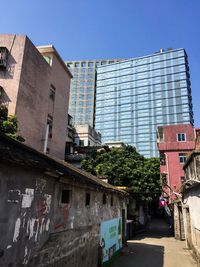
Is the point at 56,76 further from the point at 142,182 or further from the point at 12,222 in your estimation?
the point at 12,222

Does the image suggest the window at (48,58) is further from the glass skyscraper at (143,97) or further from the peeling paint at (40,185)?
the glass skyscraper at (143,97)

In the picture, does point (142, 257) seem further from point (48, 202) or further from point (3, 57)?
point (3, 57)

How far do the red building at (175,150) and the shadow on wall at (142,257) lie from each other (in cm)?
1584

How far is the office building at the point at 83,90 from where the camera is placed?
93.1 meters

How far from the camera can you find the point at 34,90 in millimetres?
20094

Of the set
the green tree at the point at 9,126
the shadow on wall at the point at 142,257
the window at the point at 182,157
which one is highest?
the window at the point at 182,157

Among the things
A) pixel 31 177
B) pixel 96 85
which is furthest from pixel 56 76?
pixel 96 85

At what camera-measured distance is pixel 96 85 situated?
9912 cm

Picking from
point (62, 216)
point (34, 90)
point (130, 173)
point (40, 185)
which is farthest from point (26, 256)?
point (130, 173)

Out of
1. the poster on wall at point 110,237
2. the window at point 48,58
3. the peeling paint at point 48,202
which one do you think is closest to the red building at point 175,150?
the poster on wall at point 110,237

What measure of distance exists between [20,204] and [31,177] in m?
0.70

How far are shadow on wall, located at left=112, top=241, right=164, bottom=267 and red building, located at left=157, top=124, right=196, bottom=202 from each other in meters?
15.8

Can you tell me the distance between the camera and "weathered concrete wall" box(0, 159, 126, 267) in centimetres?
475

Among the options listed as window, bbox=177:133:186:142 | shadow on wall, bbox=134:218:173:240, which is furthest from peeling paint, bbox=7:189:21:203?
window, bbox=177:133:186:142
